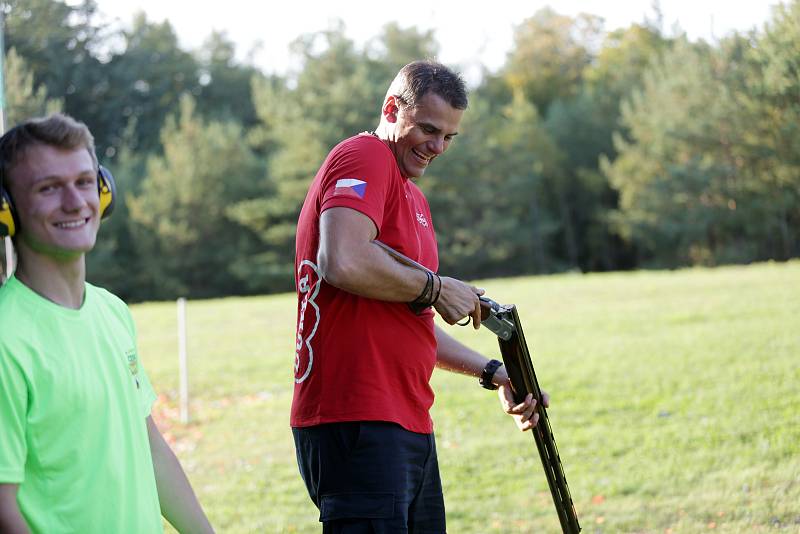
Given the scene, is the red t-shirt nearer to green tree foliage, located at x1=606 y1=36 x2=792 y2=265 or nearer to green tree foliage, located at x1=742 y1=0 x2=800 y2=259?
green tree foliage, located at x1=742 y1=0 x2=800 y2=259

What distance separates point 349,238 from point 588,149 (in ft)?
142

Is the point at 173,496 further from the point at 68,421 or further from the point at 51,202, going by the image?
the point at 51,202

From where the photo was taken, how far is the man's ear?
2922mm

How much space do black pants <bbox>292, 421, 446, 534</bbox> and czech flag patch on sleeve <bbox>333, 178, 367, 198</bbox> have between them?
666 millimetres

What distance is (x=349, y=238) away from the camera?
2.61 m

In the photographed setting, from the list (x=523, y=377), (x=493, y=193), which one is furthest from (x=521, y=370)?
(x=493, y=193)

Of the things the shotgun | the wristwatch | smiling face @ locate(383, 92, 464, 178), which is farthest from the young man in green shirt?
the wristwatch

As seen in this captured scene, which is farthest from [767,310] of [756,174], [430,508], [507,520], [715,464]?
[430,508]

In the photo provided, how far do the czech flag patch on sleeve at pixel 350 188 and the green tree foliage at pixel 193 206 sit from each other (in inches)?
1525

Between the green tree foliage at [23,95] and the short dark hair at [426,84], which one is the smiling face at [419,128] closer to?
the short dark hair at [426,84]

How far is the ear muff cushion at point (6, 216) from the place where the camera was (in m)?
1.82

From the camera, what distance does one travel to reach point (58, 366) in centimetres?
180

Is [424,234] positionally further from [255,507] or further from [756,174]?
[756,174]

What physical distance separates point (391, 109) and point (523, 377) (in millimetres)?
1050
